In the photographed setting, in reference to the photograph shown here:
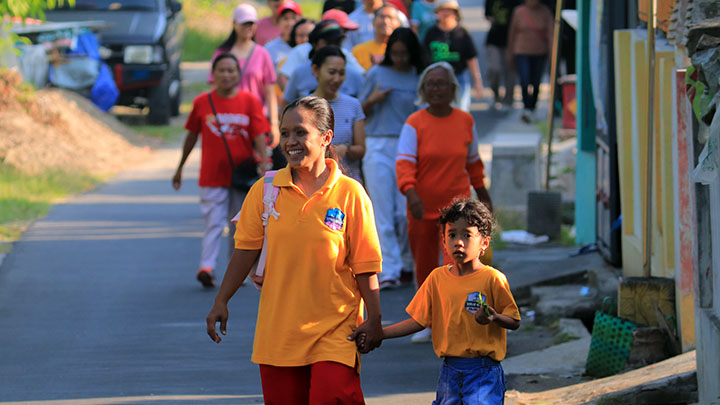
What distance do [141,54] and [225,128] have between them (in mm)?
10108

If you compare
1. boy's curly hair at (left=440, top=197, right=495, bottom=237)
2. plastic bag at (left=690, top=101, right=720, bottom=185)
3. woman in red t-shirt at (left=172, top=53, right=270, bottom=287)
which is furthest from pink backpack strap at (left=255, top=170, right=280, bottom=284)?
woman in red t-shirt at (left=172, top=53, right=270, bottom=287)

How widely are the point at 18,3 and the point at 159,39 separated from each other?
5836 mm

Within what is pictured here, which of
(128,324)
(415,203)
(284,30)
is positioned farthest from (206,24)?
(415,203)

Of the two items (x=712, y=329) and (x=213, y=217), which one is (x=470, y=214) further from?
(x=213, y=217)

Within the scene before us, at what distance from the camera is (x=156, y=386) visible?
22.2ft

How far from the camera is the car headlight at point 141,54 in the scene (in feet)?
62.4

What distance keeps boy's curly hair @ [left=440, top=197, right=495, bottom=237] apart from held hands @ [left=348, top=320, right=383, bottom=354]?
0.55m

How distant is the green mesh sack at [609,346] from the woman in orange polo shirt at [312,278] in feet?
7.67

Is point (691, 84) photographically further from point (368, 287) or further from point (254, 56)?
point (254, 56)

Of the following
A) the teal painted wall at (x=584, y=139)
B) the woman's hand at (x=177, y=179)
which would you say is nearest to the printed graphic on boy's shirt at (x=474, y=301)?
the woman's hand at (x=177, y=179)

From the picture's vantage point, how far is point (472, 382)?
15.9 ft

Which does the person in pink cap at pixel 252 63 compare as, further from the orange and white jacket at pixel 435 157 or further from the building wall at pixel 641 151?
the building wall at pixel 641 151

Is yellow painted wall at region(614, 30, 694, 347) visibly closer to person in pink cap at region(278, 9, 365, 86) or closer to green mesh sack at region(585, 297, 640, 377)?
green mesh sack at region(585, 297, 640, 377)

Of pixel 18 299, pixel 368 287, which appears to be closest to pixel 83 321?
pixel 18 299
